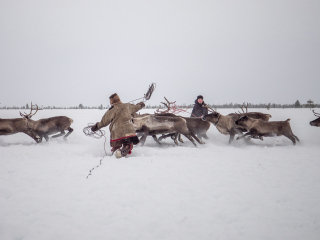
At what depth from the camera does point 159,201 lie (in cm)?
273

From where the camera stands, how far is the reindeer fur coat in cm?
539

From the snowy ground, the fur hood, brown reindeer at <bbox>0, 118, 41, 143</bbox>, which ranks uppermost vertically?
the fur hood

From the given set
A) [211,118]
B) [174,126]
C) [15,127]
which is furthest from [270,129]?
[15,127]

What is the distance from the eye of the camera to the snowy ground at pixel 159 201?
2.11 meters

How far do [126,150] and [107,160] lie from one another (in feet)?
2.03

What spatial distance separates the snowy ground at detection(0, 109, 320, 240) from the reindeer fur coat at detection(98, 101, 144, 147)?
105 cm

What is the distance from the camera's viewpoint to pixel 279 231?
2.10 meters

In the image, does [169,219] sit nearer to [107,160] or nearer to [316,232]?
[316,232]

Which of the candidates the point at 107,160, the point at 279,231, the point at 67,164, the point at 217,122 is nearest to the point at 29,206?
the point at 67,164

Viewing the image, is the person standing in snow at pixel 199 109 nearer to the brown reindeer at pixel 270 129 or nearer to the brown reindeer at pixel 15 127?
the brown reindeer at pixel 270 129

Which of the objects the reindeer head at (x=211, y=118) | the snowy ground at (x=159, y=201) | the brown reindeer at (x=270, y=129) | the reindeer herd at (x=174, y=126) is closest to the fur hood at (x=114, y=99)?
the reindeer herd at (x=174, y=126)

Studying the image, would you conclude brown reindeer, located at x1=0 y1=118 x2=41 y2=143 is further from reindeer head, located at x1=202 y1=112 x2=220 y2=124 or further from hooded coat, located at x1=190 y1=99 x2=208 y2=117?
hooded coat, located at x1=190 y1=99 x2=208 y2=117

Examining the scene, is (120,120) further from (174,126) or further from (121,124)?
(174,126)

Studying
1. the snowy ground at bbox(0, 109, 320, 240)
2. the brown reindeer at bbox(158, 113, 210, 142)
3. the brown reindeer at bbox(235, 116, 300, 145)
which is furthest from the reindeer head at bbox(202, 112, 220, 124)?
the snowy ground at bbox(0, 109, 320, 240)
